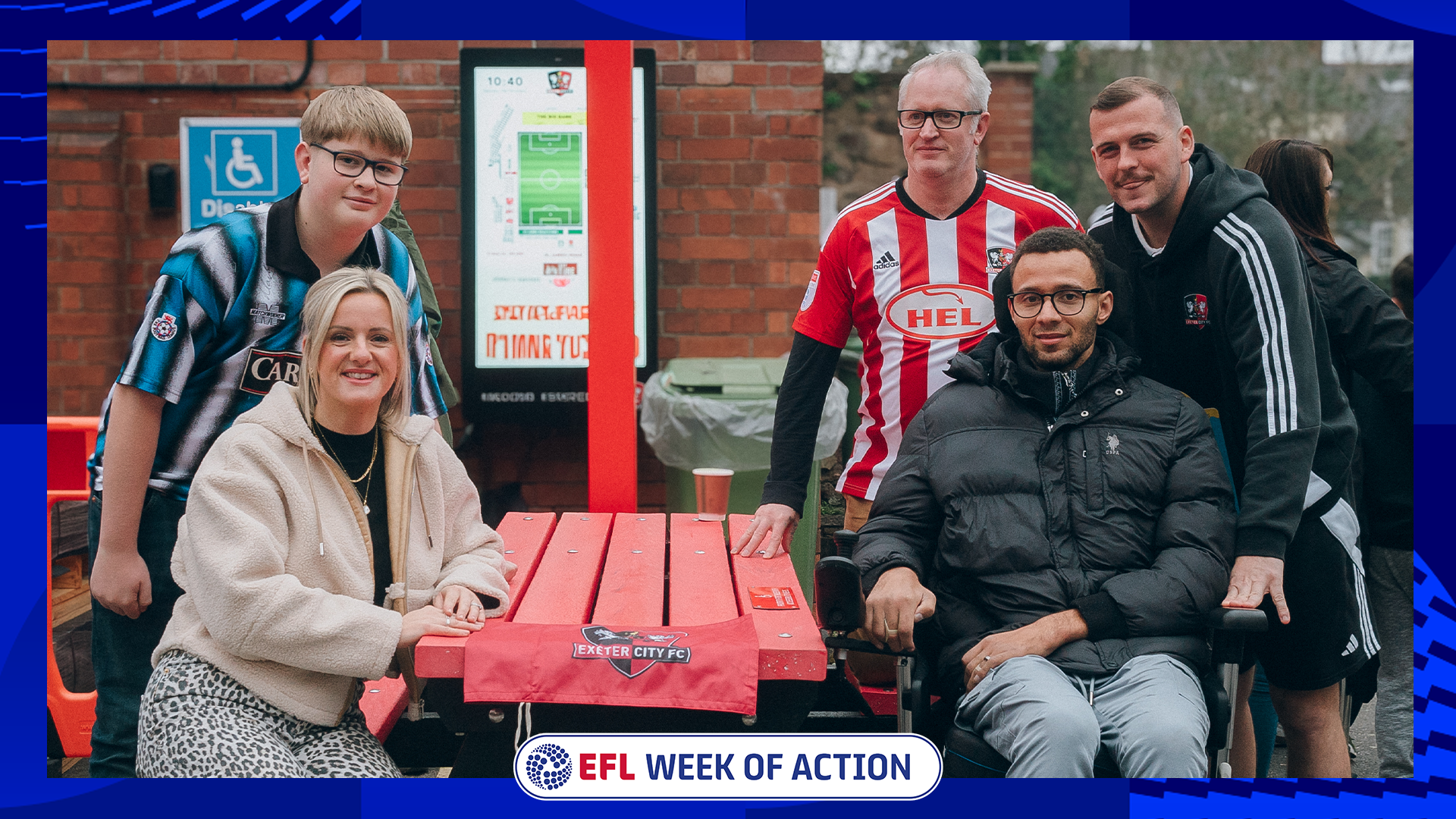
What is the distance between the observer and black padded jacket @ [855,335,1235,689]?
2059 mm

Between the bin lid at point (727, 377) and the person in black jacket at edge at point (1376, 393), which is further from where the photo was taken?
the bin lid at point (727, 377)

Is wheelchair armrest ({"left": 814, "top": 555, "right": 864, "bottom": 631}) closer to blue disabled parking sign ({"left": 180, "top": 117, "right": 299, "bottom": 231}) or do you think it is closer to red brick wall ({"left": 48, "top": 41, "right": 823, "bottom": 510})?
red brick wall ({"left": 48, "top": 41, "right": 823, "bottom": 510})

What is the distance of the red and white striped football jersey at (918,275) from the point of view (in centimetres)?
247

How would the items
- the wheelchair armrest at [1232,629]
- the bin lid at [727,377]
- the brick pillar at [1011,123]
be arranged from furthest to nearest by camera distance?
the brick pillar at [1011,123] < the bin lid at [727,377] < the wheelchair armrest at [1232,629]

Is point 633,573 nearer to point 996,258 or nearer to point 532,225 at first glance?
point 996,258

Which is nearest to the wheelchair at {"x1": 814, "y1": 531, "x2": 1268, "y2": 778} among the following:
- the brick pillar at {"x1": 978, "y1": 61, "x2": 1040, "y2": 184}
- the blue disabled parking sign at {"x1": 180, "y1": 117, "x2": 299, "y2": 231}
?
the blue disabled parking sign at {"x1": 180, "y1": 117, "x2": 299, "y2": 231}

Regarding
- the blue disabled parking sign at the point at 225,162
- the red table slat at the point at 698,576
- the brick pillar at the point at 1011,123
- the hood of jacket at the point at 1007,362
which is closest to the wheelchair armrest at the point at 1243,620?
the hood of jacket at the point at 1007,362

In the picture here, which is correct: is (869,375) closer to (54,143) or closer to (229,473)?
(229,473)

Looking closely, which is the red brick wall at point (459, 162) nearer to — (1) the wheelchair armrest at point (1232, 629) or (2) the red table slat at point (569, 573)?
(2) the red table slat at point (569, 573)

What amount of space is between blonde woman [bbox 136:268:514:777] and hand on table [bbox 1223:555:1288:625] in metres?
1.32

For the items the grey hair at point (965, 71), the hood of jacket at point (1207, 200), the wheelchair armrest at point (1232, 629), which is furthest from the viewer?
the grey hair at point (965, 71)

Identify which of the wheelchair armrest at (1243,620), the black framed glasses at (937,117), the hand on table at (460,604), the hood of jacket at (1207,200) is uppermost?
the black framed glasses at (937,117)

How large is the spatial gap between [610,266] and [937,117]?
2.51 feet

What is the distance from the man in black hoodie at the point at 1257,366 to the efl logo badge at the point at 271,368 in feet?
5.13
